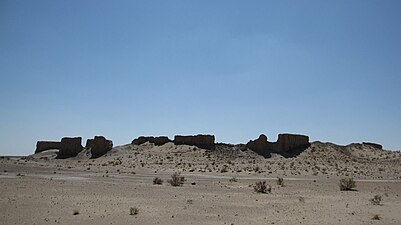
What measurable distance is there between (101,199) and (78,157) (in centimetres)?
6199

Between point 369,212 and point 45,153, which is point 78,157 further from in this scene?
point 369,212

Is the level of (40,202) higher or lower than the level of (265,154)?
lower

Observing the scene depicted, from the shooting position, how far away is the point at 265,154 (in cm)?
7150

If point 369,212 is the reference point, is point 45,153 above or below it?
above

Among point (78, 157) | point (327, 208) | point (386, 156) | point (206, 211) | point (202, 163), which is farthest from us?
point (386, 156)

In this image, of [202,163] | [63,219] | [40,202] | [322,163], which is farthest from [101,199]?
[322,163]

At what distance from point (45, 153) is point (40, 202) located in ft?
238

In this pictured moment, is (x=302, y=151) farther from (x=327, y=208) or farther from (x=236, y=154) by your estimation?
(x=327, y=208)

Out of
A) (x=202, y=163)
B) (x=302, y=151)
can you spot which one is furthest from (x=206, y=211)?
(x=302, y=151)

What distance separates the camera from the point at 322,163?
66938 mm

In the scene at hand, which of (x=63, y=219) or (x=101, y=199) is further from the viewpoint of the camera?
(x=101, y=199)

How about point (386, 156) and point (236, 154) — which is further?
point (386, 156)

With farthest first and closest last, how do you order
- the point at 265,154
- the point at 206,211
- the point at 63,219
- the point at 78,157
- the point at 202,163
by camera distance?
the point at 78,157
the point at 265,154
the point at 202,163
the point at 206,211
the point at 63,219

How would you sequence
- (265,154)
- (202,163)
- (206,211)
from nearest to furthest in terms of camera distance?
(206,211), (202,163), (265,154)
